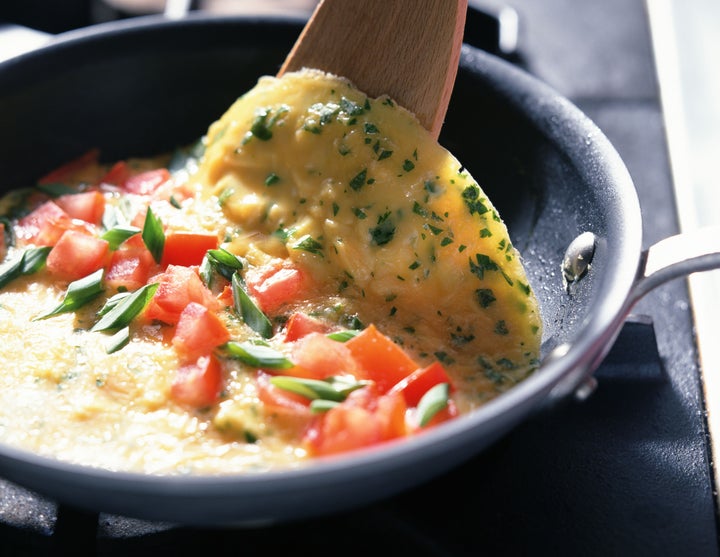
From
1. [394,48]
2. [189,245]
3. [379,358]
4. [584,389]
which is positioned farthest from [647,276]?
[189,245]

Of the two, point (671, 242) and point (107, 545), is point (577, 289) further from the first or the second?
point (107, 545)

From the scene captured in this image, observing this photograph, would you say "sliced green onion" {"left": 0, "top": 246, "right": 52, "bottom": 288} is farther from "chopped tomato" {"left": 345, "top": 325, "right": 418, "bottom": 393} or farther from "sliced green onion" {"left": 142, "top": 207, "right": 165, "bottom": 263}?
"chopped tomato" {"left": 345, "top": 325, "right": 418, "bottom": 393}

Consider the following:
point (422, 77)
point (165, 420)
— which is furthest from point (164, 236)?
point (422, 77)

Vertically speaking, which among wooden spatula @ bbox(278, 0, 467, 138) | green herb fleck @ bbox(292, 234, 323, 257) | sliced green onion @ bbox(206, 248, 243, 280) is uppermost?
wooden spatula @ bbox(278, 0, 467, 138)

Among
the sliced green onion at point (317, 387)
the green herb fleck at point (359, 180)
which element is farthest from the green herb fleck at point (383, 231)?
the sliced green onion at point (317, 387)

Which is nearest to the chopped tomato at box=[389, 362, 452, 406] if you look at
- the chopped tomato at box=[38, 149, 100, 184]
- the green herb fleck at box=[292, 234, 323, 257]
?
the green herb fleck at box=[292, 234, 323, 257]

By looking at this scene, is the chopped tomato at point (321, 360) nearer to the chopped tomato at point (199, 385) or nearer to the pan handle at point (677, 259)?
the chopped tomato at point (199, 385)
